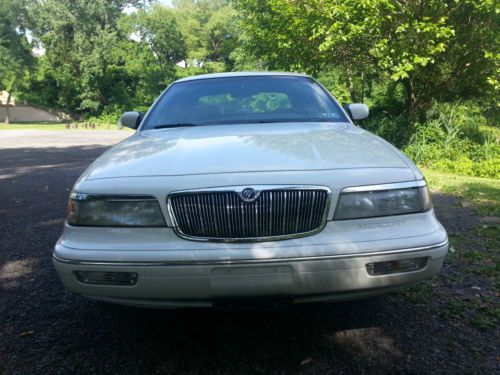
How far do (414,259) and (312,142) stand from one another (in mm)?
952

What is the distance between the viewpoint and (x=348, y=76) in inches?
533

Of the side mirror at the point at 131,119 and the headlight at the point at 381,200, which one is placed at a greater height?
the side mirror at the point at 131,119

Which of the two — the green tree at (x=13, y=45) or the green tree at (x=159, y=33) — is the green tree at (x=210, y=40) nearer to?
the green tree at (x=159, y=33)

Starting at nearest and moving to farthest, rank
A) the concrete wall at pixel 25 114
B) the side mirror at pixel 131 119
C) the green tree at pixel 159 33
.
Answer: the side mirror at pixel 131 119, the green tree at pixel 159 33, the concrete wall at pixel 25 114

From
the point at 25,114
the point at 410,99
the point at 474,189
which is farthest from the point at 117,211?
the point at 25,114

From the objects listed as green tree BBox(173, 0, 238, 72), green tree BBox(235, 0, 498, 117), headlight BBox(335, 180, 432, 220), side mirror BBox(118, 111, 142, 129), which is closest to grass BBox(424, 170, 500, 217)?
green tree BBox(235, 0, 498, 117)

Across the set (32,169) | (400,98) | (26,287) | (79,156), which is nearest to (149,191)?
(26,287)

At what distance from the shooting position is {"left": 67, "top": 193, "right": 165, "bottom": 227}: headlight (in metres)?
2.41

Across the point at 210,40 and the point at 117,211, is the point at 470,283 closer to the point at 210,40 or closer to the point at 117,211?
the point at 117,211

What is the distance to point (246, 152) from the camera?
2697 mm

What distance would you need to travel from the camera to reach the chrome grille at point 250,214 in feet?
7.65

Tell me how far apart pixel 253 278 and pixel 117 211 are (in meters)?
0.80

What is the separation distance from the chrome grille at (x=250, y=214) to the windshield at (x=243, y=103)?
1.41m

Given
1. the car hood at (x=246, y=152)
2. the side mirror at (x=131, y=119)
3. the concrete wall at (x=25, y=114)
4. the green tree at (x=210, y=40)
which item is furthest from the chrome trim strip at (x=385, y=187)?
the concrete wall at (x=25, y=114)
